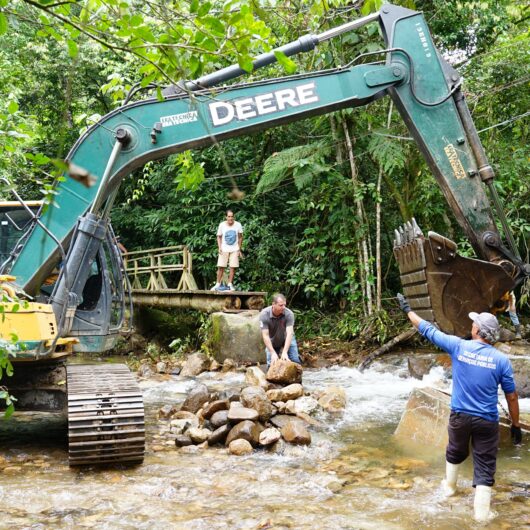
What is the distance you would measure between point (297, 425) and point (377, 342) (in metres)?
5.97

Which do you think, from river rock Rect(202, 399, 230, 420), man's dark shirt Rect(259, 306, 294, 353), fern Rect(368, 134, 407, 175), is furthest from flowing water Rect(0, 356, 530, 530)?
fern Rect(368, 134, 407, 175)

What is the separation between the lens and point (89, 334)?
618cm

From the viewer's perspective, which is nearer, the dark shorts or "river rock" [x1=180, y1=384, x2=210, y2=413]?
the dark shorts

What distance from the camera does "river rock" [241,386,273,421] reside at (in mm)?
6587

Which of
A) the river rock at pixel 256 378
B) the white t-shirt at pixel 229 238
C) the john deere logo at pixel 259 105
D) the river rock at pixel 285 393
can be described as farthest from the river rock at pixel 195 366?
the john deere logo at pixel 259 105

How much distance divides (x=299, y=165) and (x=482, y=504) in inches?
341

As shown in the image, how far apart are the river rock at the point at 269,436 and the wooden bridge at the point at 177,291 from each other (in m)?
4.33

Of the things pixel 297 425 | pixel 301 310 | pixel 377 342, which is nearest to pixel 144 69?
pixel 297 425

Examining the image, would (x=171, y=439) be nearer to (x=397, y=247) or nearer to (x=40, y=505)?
(x=40, y=505)

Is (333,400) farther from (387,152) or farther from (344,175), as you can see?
(344,175)

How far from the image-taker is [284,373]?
7.67m

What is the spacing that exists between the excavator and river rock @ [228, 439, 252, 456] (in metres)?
0.96

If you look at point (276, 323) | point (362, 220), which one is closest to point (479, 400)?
point (276, 323)

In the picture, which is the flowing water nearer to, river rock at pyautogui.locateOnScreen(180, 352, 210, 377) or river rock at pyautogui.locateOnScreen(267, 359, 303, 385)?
river rock at pyautogui.locateOnScreen(267, 359, 303, 385)
